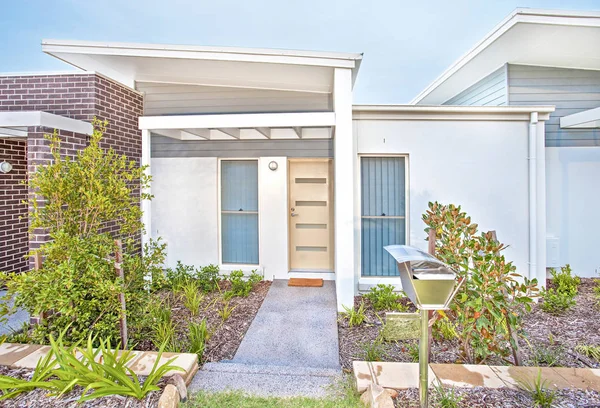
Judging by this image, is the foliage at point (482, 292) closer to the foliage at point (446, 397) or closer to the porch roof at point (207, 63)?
the foliage at point (446, 397)

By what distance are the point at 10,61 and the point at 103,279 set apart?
3213 cm

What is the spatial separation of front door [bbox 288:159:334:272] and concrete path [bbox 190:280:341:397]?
3.38 feet

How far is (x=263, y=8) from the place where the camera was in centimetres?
2388

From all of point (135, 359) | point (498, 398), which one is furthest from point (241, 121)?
point (498, 398)

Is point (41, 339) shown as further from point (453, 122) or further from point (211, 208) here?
point (453, 122)

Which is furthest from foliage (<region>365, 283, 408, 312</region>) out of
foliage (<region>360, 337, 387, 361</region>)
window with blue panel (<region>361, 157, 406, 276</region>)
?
foliage (<region>360, 337, 387, 361</region>)

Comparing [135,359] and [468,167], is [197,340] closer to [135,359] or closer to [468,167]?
[135,359]

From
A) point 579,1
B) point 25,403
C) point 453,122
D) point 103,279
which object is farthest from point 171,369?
point 579,1

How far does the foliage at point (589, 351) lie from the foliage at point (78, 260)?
479 centimetres

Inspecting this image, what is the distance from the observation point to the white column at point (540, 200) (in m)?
5.53

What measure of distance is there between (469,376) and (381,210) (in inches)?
128

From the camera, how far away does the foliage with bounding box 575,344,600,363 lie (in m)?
3.50

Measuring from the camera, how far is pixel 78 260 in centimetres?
329

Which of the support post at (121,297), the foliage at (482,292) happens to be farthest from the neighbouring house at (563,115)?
the support post at (121,297)
